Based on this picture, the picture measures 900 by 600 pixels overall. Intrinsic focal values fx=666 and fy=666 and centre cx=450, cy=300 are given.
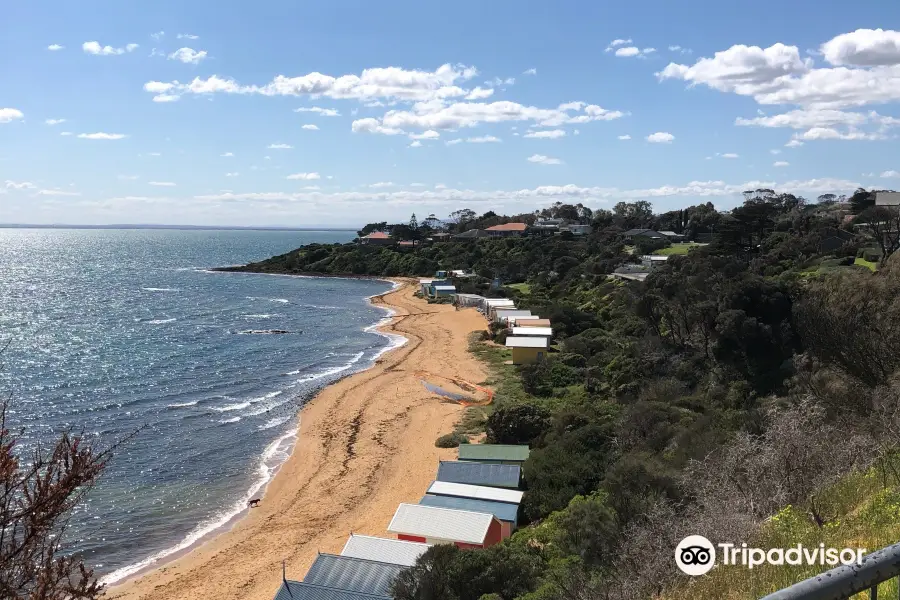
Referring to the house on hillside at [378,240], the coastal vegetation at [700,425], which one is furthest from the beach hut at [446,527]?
the house on hillside at [378,240]

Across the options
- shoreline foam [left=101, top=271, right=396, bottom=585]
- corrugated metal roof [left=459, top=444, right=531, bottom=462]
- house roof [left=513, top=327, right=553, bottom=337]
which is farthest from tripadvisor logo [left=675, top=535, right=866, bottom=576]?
house roof [left=513, top=327, right=553, bottom=337]

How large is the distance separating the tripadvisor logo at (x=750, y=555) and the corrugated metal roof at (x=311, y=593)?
901 cm

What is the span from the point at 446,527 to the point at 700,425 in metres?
8.96

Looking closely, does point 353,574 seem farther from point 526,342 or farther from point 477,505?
point 526,342

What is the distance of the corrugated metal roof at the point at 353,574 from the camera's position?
16000mm

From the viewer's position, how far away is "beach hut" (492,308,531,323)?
58.9 meters

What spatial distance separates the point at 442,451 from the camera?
29938 mm

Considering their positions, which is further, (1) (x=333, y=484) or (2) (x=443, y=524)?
(1) (x=333, y=484)

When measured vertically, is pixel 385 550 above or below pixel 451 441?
above

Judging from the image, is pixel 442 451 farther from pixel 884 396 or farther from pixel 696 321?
pixel 884 396

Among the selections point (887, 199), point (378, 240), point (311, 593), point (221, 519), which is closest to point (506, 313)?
point (887, 199)

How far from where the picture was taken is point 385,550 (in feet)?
58.2

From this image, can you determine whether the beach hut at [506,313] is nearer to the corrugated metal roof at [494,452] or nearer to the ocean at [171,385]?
the ocean at [171,385]

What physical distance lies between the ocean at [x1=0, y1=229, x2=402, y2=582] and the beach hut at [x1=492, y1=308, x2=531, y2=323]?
9440 millimetres
